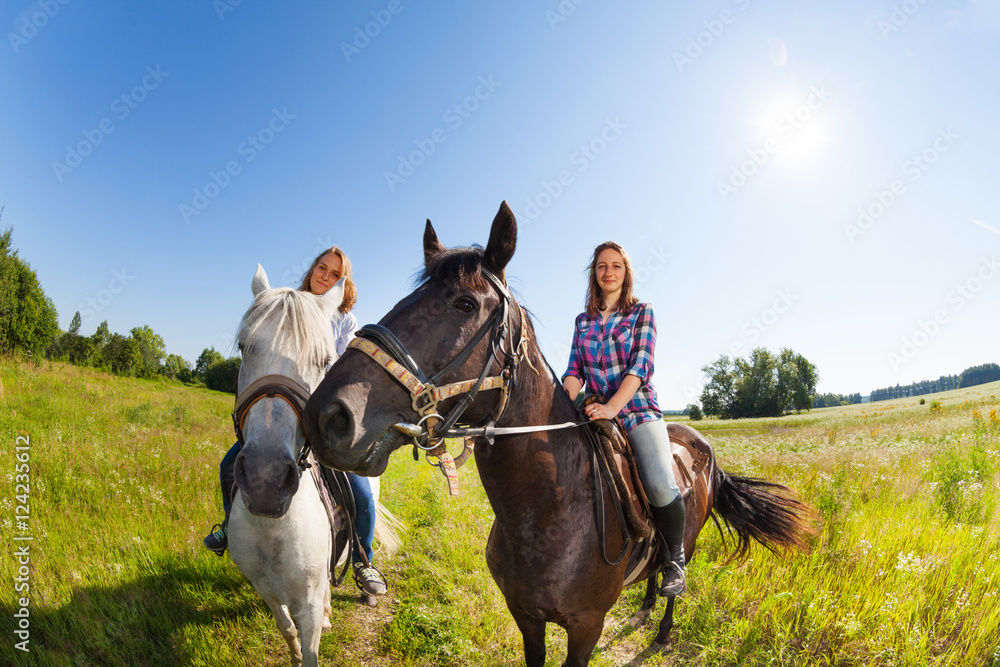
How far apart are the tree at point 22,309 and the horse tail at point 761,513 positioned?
2590cm

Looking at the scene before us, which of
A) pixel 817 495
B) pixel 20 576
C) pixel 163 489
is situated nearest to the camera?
pixel 20 576

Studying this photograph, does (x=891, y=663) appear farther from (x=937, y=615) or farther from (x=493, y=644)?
(x=493, y=644)

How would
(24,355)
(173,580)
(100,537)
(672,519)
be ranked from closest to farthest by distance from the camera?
(672,519), (173,580), (100,537), (24,355)

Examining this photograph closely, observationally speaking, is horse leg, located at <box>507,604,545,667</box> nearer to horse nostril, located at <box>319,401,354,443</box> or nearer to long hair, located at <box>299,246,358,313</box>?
horse nostril, located at <box>319,401,354,443</box>

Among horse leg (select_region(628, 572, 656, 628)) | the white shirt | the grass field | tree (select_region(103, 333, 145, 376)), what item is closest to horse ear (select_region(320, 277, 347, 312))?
the white shirt

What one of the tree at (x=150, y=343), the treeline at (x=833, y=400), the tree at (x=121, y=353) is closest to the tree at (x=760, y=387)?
the treeline at (x=833, y=400)

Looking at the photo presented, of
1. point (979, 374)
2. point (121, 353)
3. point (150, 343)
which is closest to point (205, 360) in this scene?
point (150, 343)

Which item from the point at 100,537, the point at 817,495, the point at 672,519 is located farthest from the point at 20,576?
the point at 817,495

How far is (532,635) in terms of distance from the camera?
8.14 ft

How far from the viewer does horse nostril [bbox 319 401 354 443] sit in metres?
1.39

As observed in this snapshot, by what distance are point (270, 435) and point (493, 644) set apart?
2.95 metres

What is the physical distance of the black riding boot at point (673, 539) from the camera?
2745 mm

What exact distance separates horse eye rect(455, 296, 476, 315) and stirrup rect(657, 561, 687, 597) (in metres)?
2.47

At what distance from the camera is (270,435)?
2031 mm
